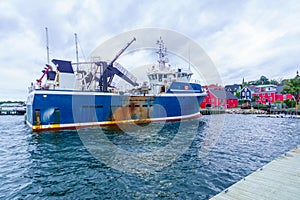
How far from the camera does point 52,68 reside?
17.1m

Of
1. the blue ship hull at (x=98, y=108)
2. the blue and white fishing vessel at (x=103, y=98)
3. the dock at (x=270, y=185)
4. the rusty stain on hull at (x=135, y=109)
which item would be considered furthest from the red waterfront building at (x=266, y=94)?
the dock at (x=270, y=185)

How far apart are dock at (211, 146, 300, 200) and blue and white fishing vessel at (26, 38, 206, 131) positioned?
46.2ft

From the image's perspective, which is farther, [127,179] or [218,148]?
[218,148]

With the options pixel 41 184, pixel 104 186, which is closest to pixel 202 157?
pixel 104 186

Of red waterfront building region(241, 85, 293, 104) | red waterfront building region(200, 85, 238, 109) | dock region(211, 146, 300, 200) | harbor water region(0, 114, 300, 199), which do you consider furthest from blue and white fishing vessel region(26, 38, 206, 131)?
red waterfront building region(241, 85, 293, 104)

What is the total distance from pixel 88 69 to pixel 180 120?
1256cm

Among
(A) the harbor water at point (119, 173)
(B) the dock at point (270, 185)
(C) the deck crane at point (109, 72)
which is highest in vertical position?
(C) the deck crane at point (109, 72)

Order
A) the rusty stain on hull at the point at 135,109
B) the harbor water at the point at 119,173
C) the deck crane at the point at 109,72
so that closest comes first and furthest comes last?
the harbor water at the point at 119,173
the rusty stain on hull at the point at 135,109
the deck crane at the point at 109,72

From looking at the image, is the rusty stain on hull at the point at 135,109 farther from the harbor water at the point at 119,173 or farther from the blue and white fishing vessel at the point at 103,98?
the harbor water at the point at 119,173

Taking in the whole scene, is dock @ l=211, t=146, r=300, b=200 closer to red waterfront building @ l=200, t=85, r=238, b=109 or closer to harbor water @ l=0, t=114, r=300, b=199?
harbor water @ l=0, t=114, r=300, b=199

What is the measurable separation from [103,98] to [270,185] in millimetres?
14649

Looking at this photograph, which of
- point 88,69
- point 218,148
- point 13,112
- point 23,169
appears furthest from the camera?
point 13,112

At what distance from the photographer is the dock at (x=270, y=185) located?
A: 3.58 meters

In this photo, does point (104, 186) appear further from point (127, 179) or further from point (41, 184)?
point (41, 184)
